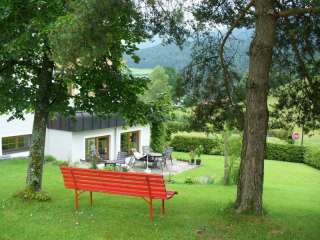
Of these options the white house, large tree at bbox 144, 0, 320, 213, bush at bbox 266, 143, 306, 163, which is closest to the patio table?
the white house

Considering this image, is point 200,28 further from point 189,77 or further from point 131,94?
point 131,94

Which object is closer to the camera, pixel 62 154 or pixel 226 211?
pixel 226 211

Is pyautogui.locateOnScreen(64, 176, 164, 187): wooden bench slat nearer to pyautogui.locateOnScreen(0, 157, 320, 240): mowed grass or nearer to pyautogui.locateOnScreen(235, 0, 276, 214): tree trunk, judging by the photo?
pyautogui.locateOnScreen(0, 157, 320, 240): mowed grass

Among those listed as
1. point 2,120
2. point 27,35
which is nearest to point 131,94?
point 27,35

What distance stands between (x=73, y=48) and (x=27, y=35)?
4.24ft

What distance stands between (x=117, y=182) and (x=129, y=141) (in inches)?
875

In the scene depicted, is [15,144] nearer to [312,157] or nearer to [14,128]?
[14,128]

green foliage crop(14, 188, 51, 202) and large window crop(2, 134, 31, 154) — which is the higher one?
large window crop(2, 134, 31, 154)

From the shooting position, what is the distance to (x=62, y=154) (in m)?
25.5

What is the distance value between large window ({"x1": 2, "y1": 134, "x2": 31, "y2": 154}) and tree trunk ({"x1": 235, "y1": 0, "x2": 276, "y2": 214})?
1840cm

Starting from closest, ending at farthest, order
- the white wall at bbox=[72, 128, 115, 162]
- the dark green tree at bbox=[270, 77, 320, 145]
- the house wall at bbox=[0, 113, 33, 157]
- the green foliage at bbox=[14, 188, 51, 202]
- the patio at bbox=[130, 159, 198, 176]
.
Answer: the green foliage at bbox=[14, 188, 51, 202] < the dark green tree at bbox=[270, 77, 320, 145] < the house wall at bbox=[0, 113, 33, 157] < the white wall at bbox=[72, 128, 115, 162] < the patio at bbox=[130, 159, 198, 176]

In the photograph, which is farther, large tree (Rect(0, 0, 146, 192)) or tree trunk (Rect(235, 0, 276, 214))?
tree trunk (Rect(235, 0, 276, 214))

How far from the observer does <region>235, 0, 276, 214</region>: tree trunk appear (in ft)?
26.2

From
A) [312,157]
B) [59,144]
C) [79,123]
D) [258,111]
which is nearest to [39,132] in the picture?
[258,111]
